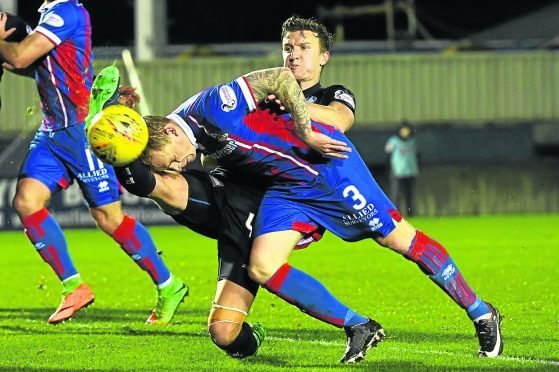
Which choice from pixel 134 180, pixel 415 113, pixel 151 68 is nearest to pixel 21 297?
pixel 134 180

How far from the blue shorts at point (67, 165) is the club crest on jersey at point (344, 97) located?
2.50m

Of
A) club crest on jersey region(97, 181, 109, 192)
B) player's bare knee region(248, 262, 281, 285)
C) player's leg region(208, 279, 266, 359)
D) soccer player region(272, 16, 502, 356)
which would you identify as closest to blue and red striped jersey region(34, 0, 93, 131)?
club crest on jersey region(97, 181, 109, 192)

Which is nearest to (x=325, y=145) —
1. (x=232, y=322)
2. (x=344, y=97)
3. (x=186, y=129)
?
(x=344, y=97)

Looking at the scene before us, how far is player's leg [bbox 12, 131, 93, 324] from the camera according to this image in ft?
29.3

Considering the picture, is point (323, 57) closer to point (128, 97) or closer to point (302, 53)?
point (302, 53)

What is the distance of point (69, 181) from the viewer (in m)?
9.16

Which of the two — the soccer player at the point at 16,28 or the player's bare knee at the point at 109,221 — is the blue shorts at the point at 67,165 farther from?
the soccer player at the point at 16,28

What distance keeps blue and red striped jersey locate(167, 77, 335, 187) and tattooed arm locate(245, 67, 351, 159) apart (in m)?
0.07

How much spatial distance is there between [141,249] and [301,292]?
100 inches

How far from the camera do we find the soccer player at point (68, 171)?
8.97 metres

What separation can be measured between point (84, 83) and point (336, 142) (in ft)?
9.76

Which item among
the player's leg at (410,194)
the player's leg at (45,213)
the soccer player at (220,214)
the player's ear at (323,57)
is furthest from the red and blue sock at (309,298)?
the player's leg at (410,194)

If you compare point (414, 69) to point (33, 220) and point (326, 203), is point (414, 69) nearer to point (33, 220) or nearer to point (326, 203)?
point (33, 220)

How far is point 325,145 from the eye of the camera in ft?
21.8
